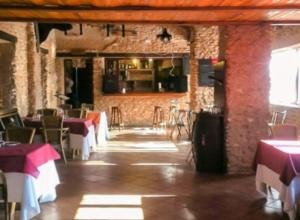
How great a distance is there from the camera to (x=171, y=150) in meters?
9.37

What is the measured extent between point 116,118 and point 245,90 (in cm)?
894

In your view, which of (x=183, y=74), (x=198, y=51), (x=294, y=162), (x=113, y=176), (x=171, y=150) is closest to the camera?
(x=294, y=162)

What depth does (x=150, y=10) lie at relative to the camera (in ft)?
16.7

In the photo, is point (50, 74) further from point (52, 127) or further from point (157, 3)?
point (157, 3)

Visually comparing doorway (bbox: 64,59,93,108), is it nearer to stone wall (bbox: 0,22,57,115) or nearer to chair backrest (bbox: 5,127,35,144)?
stone wall (bbox: 0,22,57,115)

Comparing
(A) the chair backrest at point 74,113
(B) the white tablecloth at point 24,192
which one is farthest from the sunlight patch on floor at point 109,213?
(A) the chair backrest at point 74,113

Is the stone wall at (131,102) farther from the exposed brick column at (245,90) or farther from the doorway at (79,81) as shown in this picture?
the exposed brick column at (245,90)

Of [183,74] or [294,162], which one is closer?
[294,162]

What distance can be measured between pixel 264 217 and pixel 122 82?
37.4 feet

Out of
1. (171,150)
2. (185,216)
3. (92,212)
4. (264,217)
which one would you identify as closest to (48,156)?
(92,212)

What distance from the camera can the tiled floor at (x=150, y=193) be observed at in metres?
4.68

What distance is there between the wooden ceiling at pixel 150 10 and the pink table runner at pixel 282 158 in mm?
1706

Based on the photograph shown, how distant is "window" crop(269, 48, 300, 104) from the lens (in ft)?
34.7

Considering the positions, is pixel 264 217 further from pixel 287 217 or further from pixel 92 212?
pixel 92 212
